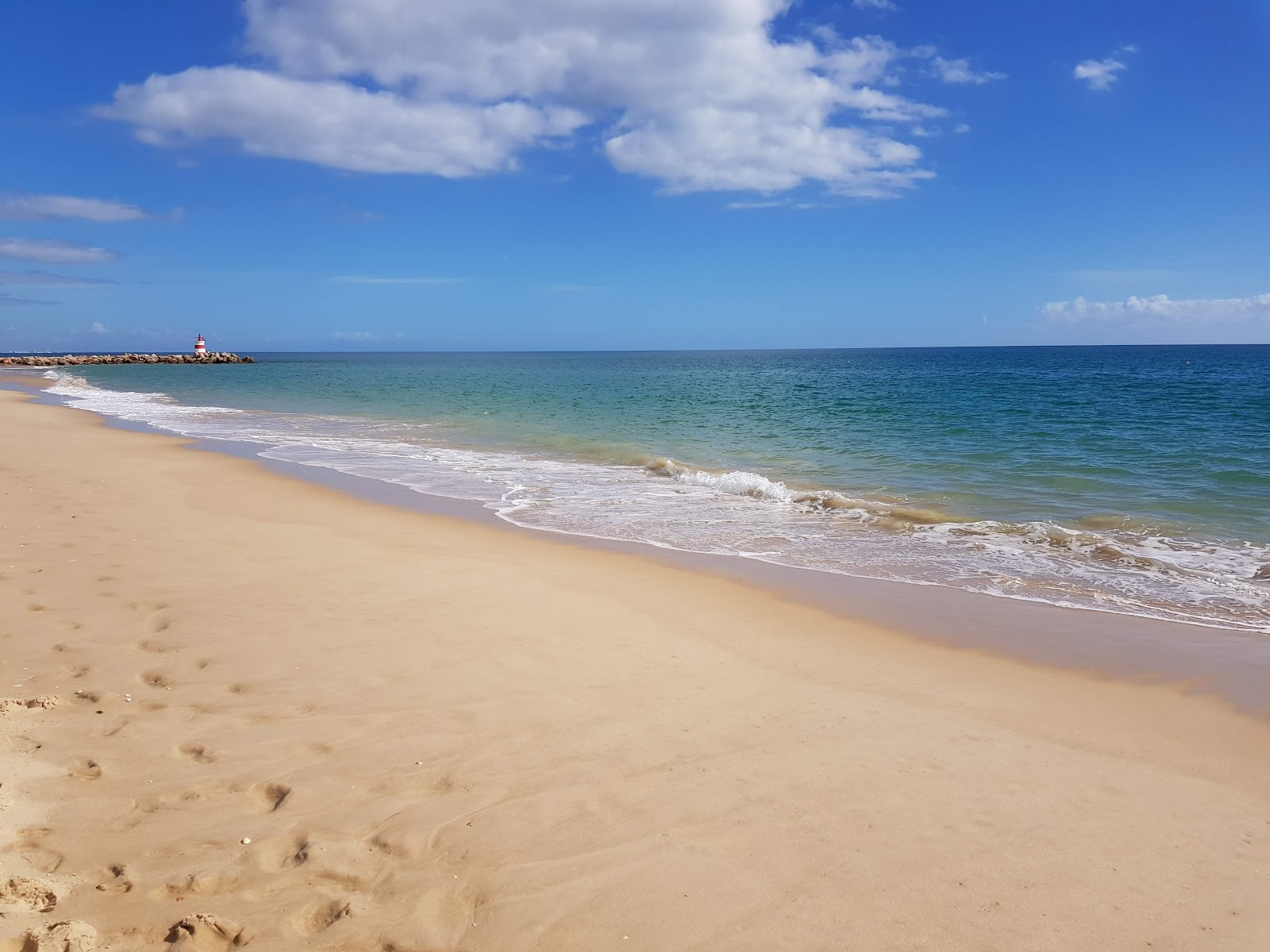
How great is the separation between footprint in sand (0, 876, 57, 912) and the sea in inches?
281

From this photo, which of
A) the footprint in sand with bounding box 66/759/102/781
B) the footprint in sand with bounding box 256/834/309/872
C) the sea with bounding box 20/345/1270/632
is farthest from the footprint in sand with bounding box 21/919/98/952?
the sea with bounding box 20/345/1270/632

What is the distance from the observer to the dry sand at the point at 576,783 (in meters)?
2.99

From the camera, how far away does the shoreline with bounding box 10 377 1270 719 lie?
18.9 ft

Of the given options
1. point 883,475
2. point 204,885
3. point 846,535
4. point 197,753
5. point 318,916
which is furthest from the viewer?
point 883,475

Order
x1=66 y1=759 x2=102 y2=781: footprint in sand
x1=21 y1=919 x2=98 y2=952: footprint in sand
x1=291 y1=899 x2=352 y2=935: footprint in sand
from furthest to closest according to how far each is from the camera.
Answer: x1=66 y1=759 x2=102 y2=781: footprint in sand < x1=291 y1=899 x2=352 y2=935: footprint in sand < x1=21 y1=919 x2=98 y2=952: footprint in sand

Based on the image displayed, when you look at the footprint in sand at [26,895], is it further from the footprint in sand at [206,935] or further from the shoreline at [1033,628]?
the shoreline at [1033,628]

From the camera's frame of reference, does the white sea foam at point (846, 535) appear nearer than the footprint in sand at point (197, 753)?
No

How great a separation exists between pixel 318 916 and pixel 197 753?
1544 mm

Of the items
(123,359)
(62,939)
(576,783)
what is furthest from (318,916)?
(123,359)

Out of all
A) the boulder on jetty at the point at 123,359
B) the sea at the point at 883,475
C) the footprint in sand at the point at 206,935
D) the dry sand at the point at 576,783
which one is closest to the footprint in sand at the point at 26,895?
the dry sand at the point at 576,783

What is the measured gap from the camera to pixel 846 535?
10609 millimetres

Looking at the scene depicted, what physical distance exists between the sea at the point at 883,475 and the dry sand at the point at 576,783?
10.5 ft

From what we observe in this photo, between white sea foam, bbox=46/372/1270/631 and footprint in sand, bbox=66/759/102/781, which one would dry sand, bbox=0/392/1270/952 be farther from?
white sea foam, bbox=46/372/1270/631

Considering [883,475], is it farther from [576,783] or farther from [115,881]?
[115,881]
